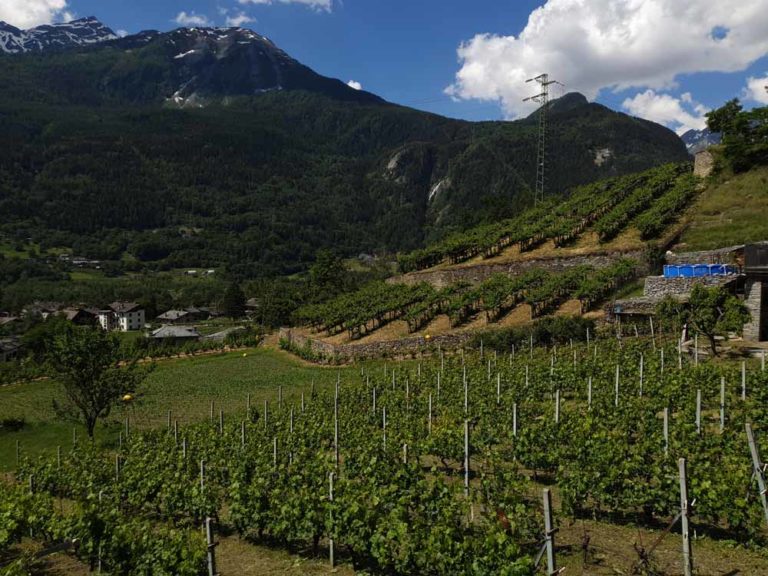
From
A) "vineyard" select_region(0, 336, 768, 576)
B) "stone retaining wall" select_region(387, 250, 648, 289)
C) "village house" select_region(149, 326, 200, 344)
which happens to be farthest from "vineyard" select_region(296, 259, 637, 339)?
"village house" select_region(149, 326, 200, 344)

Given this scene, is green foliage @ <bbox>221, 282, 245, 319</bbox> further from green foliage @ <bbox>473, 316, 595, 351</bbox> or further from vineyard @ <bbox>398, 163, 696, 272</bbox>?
green foliage @ <bbox>473, 316, 595, 351</bbox>

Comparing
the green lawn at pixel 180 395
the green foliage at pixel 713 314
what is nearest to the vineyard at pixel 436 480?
the green foliage at pixel 713 314

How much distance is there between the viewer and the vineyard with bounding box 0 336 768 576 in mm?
8828

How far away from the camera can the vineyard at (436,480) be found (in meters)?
8.83

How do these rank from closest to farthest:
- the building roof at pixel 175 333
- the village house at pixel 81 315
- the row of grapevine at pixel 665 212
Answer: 1. the row of grapevine at pixel 665 212
2. the building roof at pixel 175 333
3. the village house at pixel 81 315

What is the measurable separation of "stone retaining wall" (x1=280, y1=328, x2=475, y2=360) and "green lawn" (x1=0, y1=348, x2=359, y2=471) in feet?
7.00

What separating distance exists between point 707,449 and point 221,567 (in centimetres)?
1016

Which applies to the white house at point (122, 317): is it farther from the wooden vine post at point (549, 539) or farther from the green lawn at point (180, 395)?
the wooden vine post at point (549, 539)

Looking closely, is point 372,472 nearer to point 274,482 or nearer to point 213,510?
point 274,482

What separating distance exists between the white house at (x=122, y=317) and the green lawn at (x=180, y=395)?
2801 inches

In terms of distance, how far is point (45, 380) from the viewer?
49562 millimetres

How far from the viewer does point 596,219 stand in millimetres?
53031

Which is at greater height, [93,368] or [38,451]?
[93,368]

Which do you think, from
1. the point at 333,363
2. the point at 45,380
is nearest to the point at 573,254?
the point at 333,363
